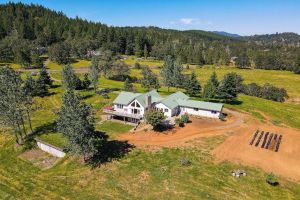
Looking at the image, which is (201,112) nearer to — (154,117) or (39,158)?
(154,117)

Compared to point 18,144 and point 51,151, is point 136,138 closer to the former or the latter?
point 51,151

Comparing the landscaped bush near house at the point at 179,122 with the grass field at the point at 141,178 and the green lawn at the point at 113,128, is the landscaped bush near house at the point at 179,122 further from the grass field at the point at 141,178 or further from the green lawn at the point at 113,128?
the green lawn at the point at 113,128

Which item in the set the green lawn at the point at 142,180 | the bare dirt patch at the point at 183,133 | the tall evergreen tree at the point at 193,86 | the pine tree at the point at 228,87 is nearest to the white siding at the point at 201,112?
the bare dirt patch at the point at 183,133

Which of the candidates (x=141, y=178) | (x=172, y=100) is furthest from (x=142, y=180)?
(x=172, y=100)

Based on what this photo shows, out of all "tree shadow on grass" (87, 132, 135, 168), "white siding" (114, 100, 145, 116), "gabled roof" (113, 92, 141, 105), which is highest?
"gabled roof" (113, 92, 141, 105)

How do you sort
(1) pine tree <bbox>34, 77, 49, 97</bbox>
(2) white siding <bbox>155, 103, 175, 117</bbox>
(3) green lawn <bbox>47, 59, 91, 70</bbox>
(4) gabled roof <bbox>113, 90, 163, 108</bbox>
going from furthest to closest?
(3) green lawn <bbox>47, 59, 91, 70</bbox> < (1) pine tree <bbox>34, 77, 49, 97</bbox> < (2) white siding <bbox>155, 103, 175, 117</bbox> < (4) gabled roof <bbox>113, 90, 163, 108</bbox>

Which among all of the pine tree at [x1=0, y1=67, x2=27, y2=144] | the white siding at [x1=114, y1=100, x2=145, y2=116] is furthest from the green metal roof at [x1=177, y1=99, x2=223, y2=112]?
the pine tree at [x1=0, y1=67, x2=27, y2=144]

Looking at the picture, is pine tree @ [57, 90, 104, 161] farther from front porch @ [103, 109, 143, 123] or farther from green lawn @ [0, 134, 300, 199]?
front porch @ [103, 109, 143, 123]
